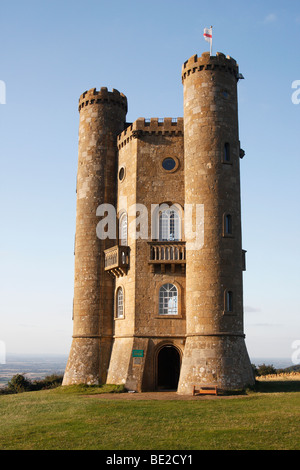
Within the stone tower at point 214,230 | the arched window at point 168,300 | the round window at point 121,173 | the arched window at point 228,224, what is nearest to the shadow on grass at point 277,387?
the stone tower at point 214,230

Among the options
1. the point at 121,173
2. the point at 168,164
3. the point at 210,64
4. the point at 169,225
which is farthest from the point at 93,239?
the point at 210,64

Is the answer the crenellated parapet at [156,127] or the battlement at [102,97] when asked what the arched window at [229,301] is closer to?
the crenellated parapet at [156,127]

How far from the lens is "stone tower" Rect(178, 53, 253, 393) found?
29.2 meters

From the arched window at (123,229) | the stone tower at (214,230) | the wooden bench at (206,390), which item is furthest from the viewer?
the arched window at (123,229)

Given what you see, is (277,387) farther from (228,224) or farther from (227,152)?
(227,152)

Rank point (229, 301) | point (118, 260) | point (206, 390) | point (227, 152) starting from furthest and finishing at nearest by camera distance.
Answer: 1. point (118, 260)
2. point (227, 152)
3. point (229, 301)
4. point (206, 390)

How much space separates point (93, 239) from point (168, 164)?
7.32 metres

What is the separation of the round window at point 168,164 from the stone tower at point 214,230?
1639 mm

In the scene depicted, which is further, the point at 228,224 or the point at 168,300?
the point at 168,300

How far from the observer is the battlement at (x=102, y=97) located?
3788cm

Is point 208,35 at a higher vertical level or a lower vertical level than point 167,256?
higher

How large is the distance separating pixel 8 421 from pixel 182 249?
14.5m

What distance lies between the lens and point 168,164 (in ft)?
112

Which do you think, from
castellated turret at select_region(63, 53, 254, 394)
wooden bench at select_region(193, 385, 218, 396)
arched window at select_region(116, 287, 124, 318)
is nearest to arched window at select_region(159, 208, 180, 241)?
castellated turret at select_region(63, 53, 254, 394)
